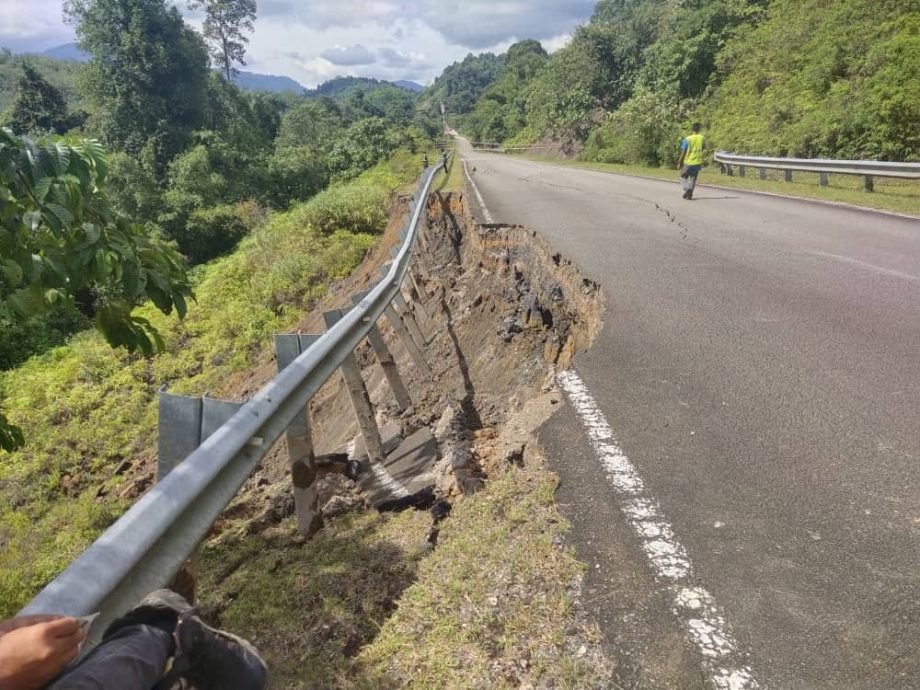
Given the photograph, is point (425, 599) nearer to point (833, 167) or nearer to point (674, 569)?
point (674, 569)

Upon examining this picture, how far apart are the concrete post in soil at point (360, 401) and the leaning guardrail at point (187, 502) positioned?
0.69 metres

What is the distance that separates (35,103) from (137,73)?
15240 millimetres

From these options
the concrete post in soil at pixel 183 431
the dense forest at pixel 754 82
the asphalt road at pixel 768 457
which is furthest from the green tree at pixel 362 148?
the concrete post in soil at pixel 183 431

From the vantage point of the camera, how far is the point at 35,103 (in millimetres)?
42156

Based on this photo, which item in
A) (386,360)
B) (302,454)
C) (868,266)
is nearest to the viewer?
(302,454)

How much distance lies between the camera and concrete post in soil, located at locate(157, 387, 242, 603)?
6.49ft

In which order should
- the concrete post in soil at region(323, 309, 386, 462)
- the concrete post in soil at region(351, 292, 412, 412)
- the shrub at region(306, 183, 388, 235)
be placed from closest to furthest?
the concrete post in soil at region(323, 309, 386, 462) < the concrete post in soil at region(351, 292, 412, 412) < the shrub at region(306, 183, 388, 235)

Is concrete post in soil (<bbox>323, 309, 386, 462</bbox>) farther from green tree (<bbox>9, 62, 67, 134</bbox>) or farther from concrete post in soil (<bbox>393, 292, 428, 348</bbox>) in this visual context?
green tree (<bbox>9, 62, 67, 134</bbox>)

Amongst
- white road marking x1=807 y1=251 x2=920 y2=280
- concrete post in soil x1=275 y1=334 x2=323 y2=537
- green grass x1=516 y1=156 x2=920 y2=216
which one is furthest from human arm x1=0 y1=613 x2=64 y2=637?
green grass x1=516 y1=156 x2=920 y2=216

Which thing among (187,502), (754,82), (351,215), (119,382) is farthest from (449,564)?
(754,82)

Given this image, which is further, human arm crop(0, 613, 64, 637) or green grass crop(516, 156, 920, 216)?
green grass crop(516, 156, 920, 216)

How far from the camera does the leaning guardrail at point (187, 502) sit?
135cm

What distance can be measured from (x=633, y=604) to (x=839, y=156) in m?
18.4

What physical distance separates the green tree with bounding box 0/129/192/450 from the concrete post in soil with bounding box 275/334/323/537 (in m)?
0.54
